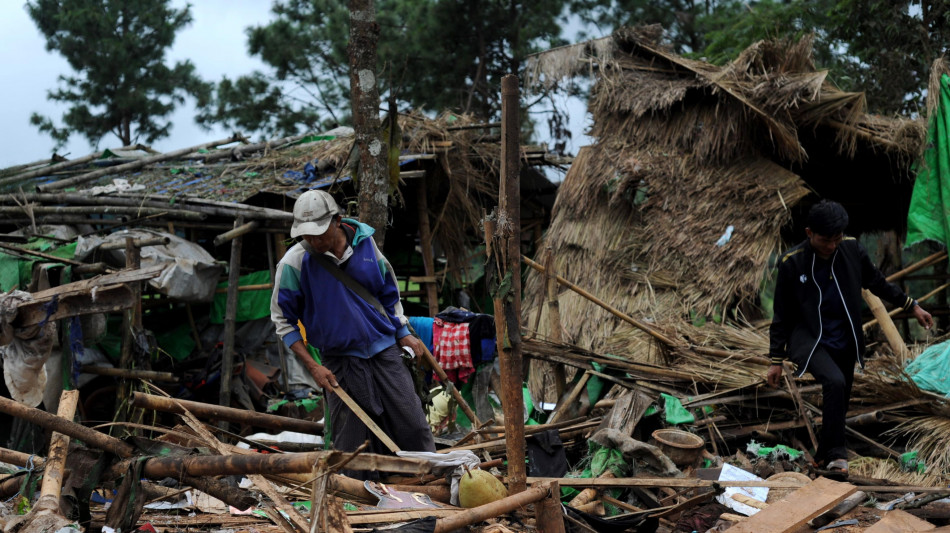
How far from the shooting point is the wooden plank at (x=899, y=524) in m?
3.79

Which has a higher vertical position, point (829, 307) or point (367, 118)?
point (367, 118)

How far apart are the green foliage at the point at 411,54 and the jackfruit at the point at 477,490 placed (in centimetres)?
1279

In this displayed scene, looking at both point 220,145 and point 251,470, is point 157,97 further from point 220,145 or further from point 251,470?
point 251,470

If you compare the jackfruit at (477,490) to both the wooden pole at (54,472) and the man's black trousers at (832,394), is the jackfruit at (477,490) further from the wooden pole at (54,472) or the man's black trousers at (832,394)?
the man's black trousers at (832,394)

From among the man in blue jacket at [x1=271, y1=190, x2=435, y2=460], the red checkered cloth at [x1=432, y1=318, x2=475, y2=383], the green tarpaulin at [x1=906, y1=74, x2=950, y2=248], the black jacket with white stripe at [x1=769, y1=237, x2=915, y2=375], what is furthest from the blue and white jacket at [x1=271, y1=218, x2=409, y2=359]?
the green tarpaulin at [x1=906, y1=74, x2=950, y2=248]

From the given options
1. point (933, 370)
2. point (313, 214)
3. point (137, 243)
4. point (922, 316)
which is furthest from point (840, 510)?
point (137, 243)

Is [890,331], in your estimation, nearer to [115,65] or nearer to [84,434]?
[84,434]

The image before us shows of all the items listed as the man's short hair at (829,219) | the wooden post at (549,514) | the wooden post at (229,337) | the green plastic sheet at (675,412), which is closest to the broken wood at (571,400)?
the green plastic sheet at (675,412)

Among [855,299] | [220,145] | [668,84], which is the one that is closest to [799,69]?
[668,84]

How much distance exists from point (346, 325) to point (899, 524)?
2.76 metres

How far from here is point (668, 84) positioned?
9375mm

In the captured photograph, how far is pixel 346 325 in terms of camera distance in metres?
4.19

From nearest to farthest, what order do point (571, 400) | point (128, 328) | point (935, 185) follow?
point (571, 400)
point (128, 328)
point (935, 185)

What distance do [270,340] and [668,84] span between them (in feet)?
17.3
